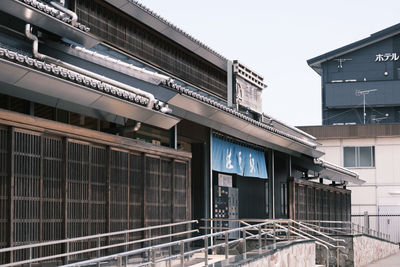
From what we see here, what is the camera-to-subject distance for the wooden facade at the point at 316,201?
28.2 meters

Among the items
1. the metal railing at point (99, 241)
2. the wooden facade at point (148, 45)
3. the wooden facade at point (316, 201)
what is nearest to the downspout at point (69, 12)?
the wooden facade at point (148, 45)

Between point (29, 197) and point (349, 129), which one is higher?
point (349, 129)

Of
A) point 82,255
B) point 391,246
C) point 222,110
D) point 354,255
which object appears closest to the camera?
point 82,255

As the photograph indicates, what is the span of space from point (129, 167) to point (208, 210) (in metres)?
7.04

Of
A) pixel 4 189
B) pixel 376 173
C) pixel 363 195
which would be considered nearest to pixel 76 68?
pixel 4 189

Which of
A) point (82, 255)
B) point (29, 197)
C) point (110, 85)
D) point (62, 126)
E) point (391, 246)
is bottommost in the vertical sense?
point (391, 246)

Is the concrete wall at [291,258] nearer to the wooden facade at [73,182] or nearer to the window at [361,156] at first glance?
the wooden facade at [73,182]

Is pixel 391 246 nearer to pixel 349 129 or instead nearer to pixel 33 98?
pixel 349 129

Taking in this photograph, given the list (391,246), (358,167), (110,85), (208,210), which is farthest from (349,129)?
(110,85)

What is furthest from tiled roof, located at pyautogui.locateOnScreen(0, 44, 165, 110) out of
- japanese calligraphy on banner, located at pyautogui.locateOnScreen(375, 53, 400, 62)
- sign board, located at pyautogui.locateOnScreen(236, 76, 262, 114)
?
japanese calligraphy on banner, located at pyautogui.locateOnScreen(375, 53, 400, 62)

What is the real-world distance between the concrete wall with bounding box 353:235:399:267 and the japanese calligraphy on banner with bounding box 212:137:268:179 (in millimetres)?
4450

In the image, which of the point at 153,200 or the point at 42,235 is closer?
the point at 42,235

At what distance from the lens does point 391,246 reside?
122 ft

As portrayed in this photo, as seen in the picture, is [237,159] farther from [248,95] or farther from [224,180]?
[248,95]
